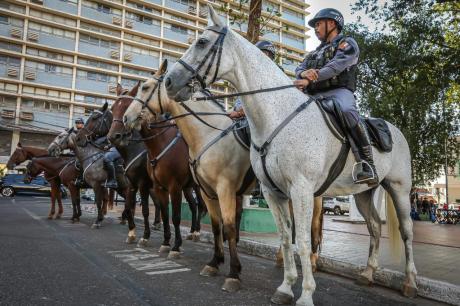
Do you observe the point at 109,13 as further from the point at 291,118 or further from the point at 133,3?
the point at 291,118

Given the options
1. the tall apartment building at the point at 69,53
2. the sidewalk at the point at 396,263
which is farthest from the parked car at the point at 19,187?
the sidewalk at the point at 396,263

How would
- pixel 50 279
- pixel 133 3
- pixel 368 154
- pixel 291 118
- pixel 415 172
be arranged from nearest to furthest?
pixel 291 118 → pixel 368 154 → pixel 50 279 → pixel 415 172 → pixel 133 3

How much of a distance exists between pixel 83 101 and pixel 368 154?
154 ft

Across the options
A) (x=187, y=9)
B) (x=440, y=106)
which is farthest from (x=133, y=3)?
(x=440, y=106)

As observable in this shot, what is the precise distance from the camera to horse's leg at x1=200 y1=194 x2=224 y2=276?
463cm

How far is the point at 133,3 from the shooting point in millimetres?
49719

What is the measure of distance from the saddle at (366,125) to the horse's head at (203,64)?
1.13 m

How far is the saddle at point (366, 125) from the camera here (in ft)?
A: 11.7

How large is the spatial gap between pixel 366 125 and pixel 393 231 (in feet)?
5.65

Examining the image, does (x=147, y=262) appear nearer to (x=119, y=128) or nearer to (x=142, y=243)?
(x=142, y=243)

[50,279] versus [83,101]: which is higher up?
[83,101]

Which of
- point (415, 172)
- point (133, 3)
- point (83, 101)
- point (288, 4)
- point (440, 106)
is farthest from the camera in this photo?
point (288, 4)

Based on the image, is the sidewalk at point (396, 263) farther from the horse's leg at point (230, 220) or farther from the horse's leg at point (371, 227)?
the horse's leg at point (230, 220)

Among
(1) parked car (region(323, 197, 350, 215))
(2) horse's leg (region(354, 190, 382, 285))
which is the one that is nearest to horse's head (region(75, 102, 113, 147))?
(2) horse's leg (region(354, 190, 382, 285))
